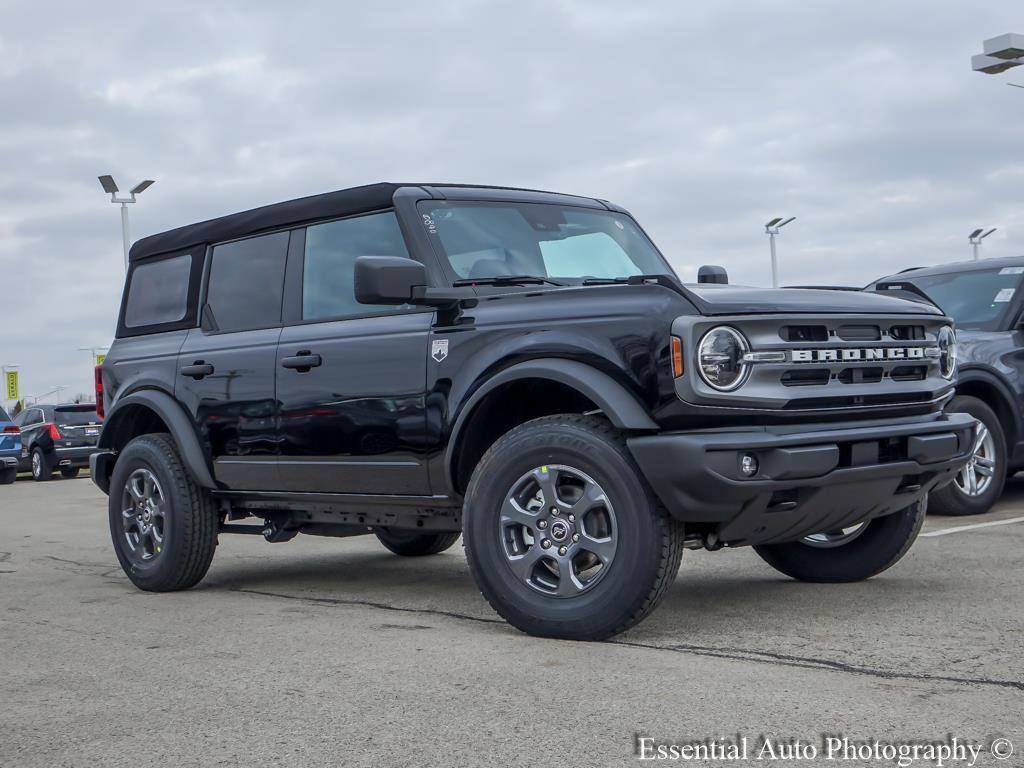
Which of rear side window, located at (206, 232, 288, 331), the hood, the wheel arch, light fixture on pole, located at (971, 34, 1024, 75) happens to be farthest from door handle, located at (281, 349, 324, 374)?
light fixture on pole, located at (971, 34, 1024, 75)

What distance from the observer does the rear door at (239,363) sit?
640cm

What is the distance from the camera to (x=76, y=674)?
4668mm

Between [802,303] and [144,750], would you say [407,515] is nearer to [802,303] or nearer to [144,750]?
[802,303]

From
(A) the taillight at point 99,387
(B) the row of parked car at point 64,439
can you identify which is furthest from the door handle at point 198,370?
(B) the row of parked car at point 64,439

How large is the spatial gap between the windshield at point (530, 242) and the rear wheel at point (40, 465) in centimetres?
2170

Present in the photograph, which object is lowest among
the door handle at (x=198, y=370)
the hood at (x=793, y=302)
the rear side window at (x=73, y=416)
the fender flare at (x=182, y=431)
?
the rear side window at (x=73, y=416)

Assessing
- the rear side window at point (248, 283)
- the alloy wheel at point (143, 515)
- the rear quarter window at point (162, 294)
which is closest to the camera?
the rear side window at point (248, 283)

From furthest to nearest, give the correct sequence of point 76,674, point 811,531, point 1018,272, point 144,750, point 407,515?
point 1018,272, point 407,515, point 811,531, point 76,674, point 144,750

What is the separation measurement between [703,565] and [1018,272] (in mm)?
3946

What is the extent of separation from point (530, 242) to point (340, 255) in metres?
0.92

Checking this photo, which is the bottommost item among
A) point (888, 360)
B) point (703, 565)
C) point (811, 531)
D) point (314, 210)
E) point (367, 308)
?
point (703, 565)

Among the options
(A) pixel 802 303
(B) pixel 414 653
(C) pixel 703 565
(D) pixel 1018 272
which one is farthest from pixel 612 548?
(D) pixel 1018 272

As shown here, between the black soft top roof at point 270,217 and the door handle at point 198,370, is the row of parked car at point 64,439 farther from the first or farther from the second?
the door handle at point 198,370

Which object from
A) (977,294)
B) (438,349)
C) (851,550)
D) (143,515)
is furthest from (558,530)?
(977,294)
